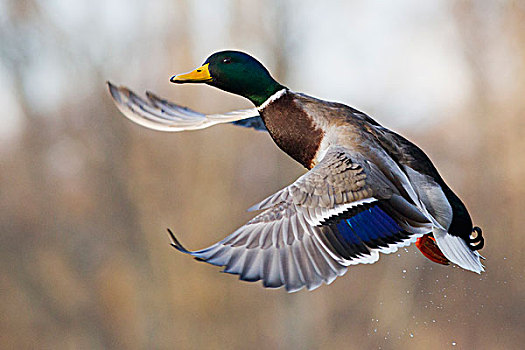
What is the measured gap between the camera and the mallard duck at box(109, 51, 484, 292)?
1.98m

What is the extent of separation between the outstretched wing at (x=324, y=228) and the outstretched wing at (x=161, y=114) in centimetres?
78

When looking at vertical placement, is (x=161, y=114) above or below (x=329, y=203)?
above

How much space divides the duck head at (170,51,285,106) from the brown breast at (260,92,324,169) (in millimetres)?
89

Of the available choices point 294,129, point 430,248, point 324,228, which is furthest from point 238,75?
point 430,248

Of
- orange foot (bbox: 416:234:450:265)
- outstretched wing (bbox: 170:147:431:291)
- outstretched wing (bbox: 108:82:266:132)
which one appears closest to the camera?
outstretched wing (bbox: 170:147:431:291)

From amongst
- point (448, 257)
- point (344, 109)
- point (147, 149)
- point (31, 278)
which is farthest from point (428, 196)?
point (31, 278)

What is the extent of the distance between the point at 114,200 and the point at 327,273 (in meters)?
5.47

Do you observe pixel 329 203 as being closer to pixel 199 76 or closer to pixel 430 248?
pixel 430 248

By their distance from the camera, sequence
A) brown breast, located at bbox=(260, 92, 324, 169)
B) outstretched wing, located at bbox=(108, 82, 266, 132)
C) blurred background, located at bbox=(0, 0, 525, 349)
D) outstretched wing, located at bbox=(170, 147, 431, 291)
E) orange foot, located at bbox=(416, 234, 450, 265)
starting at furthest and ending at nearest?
blurred background, located at bbox=(0, 0, 525, 349) < outstretched wing, located at bbox=(108, 82, 266, 132) < orange foot, located at bbox=(416, 234, 450, 265) < brown breast, located at bbox=(260, 92, 324, 169) < outstretched wing, located at bbox=(170, 147, 431, 291)

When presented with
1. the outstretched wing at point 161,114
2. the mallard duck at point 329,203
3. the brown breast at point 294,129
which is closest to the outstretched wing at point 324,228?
the mallard duck at point 329,203

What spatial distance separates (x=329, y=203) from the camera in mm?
2014

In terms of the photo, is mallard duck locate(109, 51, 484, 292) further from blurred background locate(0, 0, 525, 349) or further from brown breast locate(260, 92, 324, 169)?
blurred background locate(0, 0, 525, 349)

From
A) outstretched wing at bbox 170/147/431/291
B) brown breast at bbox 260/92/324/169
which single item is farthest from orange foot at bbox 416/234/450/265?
brown breast at bbox 260/92/324/169

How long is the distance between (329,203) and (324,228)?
0.26ft
